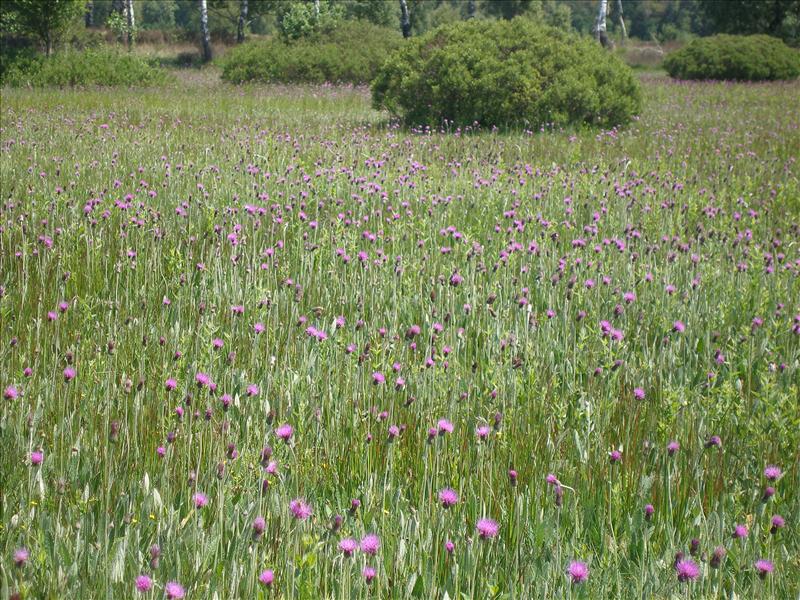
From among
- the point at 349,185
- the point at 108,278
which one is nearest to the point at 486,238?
the point at 349,185

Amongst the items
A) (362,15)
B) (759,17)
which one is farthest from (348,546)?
(362,15)

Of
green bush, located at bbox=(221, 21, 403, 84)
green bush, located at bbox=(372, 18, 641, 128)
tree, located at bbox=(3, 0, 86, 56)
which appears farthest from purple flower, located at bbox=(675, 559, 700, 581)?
tree, located at bbox=(3, 0, 86, 56)

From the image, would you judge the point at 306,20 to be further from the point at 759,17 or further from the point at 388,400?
the point at 388,400

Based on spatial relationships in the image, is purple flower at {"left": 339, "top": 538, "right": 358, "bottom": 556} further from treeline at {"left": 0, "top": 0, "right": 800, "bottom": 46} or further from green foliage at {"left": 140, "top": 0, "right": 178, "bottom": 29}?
green foliage at {"left": 140, "top": 0, "right": 178, "bottom": 29}

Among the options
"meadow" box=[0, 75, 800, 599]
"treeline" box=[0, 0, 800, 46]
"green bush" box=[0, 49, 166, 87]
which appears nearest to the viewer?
"meadow" box=[0, 75, 800, 599]

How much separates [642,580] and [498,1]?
56230 mm

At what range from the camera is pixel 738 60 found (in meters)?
25.9

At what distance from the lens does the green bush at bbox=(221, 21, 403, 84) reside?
22.9 metres

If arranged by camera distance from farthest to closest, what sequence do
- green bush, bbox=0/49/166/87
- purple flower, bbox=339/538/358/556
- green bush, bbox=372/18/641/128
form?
green bush, bbox=0/49/166/87 < green bush, bbox=372/18/641/128 < purple flower, bbox=339/538/358/556

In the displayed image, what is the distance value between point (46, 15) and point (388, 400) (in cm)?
2490

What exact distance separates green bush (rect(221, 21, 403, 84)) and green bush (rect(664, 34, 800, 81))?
10.6 m

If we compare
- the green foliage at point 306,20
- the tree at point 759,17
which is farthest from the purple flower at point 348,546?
the tree at point 759,17

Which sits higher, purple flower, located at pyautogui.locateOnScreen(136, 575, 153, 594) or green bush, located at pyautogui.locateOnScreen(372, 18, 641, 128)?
green bush, located at pyautogui.locateOnScreen(372, 18, 641, 128)

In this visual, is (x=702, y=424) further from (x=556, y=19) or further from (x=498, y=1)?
(x=556, y=19)
